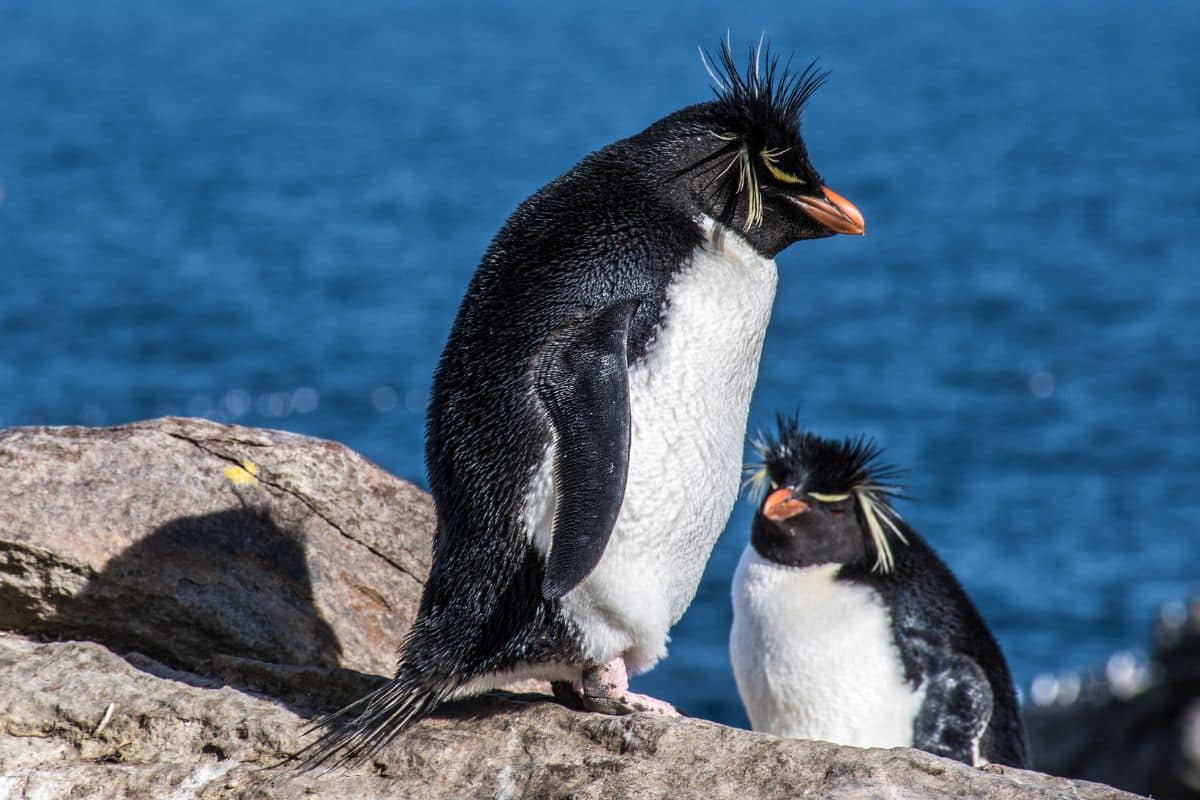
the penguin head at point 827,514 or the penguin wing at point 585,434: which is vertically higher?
the penguin head at point 827,514

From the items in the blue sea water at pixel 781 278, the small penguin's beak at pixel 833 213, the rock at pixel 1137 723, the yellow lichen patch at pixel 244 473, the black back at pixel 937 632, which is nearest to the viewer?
the small penguin's beak at pixel 833 213

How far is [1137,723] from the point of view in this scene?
1109 cm

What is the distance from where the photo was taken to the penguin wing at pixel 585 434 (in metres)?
4.07

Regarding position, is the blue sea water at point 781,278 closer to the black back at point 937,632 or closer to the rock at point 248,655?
the rock at point 248,655

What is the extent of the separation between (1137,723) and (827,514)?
18.2 ft

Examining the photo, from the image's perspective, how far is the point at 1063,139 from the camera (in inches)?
2216

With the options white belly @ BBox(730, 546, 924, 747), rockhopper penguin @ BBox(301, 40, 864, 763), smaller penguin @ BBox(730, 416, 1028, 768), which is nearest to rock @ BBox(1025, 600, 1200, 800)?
smaller penguin @ BBox(730, 416, 1028, 768)

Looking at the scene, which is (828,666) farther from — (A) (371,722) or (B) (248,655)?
(A) (371,722)

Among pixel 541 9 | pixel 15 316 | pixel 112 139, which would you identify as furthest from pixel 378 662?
pixel 541 9

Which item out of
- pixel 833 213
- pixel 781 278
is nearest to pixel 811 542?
pixel 833 213

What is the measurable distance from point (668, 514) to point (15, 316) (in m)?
23.0

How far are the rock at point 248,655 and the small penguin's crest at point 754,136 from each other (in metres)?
1.52

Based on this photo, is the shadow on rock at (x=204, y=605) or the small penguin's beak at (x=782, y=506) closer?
the shadow on rock at (x=204, y=605)

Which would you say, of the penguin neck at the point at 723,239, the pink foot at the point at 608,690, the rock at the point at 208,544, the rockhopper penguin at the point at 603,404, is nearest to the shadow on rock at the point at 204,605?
the rock at the point at 208,544
